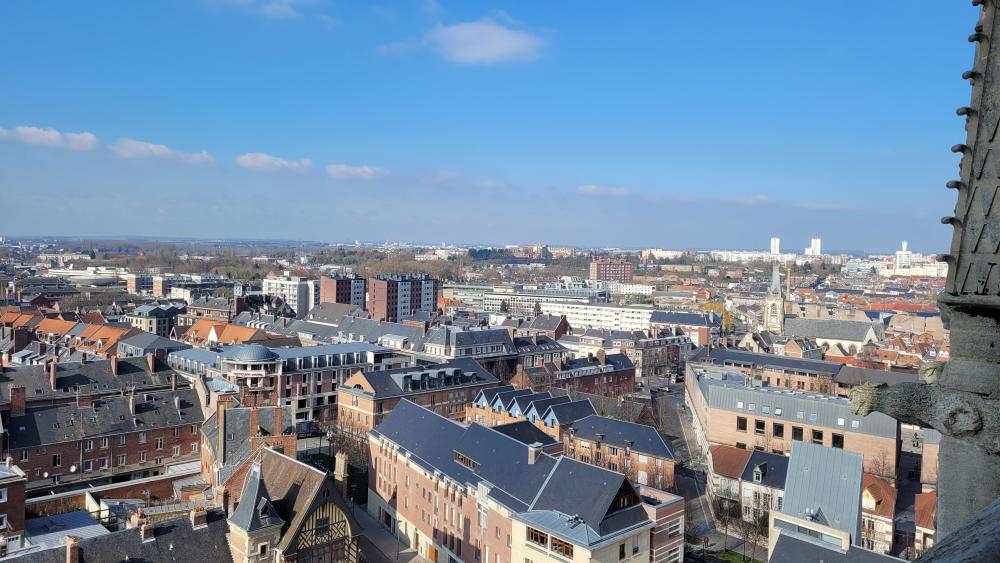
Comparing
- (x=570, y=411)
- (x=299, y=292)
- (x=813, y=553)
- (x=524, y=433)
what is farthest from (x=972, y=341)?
(x=299, y=292)

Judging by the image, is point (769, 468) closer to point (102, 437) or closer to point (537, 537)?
point (537, 537)

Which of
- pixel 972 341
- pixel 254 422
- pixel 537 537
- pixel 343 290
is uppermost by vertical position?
pixel 972 341

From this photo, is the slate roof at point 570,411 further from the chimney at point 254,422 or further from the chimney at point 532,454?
the chimney at point 254,422

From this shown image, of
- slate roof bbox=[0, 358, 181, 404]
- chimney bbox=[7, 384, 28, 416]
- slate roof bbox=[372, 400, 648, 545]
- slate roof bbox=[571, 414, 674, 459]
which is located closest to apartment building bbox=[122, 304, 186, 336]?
slate roof bbox=[0, 358, 181, 404]

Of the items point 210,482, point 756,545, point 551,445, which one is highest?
point 551,445

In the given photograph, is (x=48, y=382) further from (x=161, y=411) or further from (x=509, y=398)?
(x=509, y=398)

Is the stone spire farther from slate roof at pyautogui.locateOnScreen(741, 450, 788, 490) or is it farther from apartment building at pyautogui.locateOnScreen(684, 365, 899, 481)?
apartment building at pyautogui.locateOnScreen(684, 365, 899, 481)

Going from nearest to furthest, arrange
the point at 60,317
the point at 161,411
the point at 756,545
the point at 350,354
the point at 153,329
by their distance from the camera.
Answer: the point at 756,545 < the point at 161,411 < the point at 350,354 < the point at 60,317 < the point at 153,329

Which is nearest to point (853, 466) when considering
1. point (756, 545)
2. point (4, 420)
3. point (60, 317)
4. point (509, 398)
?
point (756, 545)
